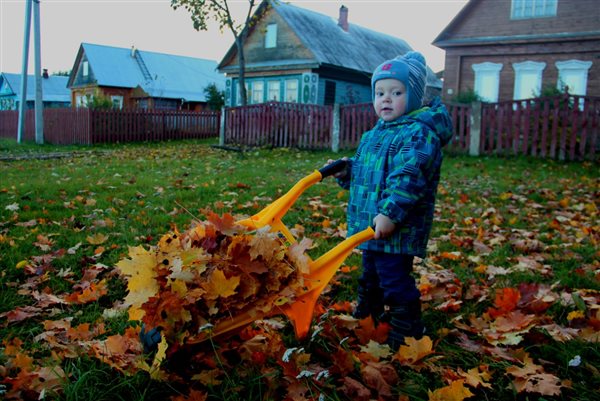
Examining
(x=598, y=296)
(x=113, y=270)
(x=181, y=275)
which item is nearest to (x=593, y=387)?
(x=598, y=296)

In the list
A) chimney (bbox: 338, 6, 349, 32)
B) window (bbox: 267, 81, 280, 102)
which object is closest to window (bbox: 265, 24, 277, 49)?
window (bbox: 267, 81, 280, 102)

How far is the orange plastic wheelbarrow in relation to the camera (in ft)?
5.90

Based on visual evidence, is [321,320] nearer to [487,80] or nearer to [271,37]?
[487,80]

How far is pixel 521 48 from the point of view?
20.0 meters

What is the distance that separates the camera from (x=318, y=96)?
2461 centimetres

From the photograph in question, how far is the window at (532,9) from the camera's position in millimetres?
19234

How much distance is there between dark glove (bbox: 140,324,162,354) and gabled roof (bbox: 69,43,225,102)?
120ft

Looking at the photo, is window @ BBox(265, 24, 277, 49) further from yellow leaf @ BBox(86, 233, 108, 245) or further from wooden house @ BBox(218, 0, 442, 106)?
yellow leaf @ BBox(86, 233, 108, 245)

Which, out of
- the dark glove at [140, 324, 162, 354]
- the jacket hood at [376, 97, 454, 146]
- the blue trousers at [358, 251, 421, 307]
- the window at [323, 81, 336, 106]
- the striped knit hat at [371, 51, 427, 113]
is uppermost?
the window at [323, 81, 336, 106]

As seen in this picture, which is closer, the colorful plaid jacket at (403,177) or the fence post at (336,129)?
the colorful plaid jacket at (403,177)

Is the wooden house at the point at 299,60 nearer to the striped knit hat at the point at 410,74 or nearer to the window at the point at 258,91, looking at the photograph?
the window at the point at 258,91

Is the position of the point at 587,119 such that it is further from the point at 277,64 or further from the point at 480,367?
the point at 277,64

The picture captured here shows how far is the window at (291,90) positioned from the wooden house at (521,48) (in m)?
7.51

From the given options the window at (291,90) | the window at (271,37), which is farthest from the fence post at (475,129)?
the window at (271,37)
